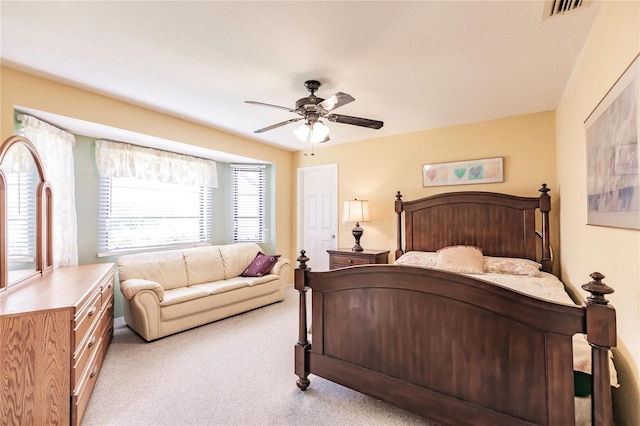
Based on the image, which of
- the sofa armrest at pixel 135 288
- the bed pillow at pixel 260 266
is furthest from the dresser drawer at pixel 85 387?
the bed pillow at pixel 260 266

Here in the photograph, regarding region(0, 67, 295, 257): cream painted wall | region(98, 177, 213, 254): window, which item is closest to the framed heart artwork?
region(0, 67, 295, 257): cream painted wall

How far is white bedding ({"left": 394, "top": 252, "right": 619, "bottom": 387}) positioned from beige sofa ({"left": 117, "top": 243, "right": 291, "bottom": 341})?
1.98 m

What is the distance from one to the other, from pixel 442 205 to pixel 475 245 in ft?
2.05

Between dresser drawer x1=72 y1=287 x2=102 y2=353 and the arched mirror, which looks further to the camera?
the arched mirror

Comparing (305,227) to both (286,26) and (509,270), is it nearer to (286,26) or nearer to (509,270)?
(509,270)

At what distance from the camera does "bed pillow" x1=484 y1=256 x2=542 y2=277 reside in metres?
2.90

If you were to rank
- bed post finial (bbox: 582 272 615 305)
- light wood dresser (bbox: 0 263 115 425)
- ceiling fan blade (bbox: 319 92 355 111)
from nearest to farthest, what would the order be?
bed post finial (bbox: 582 272 615 305) → light wood dresser (bbox: 0 263 115 425) → ceiling fan blade (bbox: 319 92 355 111)

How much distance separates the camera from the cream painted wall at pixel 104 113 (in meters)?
2.41

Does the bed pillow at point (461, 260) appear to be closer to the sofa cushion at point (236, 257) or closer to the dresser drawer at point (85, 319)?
the sofa cushion at point (236, 257)

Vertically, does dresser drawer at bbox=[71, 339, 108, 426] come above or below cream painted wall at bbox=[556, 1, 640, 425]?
below

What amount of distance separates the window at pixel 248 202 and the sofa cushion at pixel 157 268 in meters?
1.37

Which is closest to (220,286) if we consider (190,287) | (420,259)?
(190,287)

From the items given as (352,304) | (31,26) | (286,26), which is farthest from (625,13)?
(31,26)

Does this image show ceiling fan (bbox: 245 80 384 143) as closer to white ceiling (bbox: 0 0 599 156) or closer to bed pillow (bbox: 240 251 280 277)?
white ceiling (bbox: 0 0 599 156)
